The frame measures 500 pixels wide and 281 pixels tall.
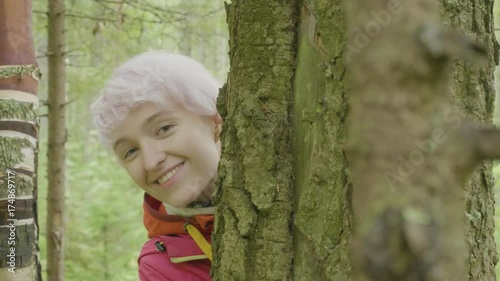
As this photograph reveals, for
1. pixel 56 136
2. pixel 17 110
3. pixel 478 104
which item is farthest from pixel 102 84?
pixel 478 104

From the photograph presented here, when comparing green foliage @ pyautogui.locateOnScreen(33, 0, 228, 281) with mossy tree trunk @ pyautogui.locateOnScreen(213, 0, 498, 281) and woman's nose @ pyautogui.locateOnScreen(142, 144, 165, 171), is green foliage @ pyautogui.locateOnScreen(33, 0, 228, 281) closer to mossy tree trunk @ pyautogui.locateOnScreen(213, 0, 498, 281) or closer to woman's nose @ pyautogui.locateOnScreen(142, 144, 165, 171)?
woman's nose @ pyautogui.locateOnScreen(142, 144, 165, 171)

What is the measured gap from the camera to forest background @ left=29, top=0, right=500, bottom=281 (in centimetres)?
562

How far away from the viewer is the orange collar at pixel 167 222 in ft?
6.41

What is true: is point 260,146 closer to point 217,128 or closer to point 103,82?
point 217,128

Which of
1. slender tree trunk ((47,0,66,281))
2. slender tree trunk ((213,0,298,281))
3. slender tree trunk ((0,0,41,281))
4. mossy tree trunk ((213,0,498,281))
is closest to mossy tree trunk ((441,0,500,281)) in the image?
mossy tree trunk ((213,0,498,281))

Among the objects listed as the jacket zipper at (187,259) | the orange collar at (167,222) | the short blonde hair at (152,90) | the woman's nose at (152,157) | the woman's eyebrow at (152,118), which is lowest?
the jacket zipper at (187,259)

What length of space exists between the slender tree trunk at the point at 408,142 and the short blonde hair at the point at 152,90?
1.35m

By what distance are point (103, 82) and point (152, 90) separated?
4.06 m

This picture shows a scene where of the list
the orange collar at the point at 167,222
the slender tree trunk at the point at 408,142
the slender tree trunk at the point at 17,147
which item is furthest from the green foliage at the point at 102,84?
the slender tree trunk at the point at 408,142

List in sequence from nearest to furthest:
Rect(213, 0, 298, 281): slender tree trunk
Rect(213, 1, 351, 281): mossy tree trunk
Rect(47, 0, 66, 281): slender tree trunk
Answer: Rect(213, 1, 351, 281): mossy tree trunk, Rect(213, 0, 298, 281): slender tree trunk, Rect(47, 0, 66, 281): slender tree trunk

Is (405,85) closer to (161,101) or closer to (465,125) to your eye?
(465,125)

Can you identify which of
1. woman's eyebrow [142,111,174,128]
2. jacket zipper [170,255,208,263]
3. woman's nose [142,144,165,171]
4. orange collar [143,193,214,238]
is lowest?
jacket zipper [170,255,208,263]

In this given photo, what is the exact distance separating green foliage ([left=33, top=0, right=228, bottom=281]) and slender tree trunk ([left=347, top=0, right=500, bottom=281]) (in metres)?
3.29

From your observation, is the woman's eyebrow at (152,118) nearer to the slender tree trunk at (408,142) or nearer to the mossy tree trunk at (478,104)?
the mossy tree trunk at (478,104)
